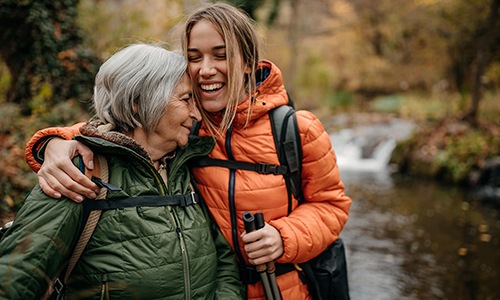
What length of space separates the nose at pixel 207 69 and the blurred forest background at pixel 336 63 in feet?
0.86

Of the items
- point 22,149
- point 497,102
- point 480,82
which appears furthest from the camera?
point 497,102

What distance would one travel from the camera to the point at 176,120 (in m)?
1.97

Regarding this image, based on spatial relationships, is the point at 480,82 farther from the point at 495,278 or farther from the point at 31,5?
the point at 31,5

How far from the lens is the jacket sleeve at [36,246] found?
1.52 meters

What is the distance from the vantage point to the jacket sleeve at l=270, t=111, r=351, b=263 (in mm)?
2139

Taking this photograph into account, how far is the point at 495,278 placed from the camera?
5785mm

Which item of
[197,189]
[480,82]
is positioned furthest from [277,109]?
[480,82]

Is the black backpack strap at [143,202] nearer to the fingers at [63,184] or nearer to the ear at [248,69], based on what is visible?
the fingers at [63,184]

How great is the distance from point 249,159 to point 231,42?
61 centimetres

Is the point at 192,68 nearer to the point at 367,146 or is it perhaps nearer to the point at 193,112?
the point at 193,112

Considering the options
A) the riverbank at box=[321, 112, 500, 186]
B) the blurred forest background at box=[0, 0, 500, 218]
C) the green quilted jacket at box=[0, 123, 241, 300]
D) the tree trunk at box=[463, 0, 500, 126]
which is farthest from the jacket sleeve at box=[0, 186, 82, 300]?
the tree trunk at box=[463, 0, 500, 126]

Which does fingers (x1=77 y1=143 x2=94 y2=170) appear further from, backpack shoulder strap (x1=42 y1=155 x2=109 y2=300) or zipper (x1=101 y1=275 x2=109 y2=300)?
zipper (x1=101 y1=275 x2=109 y2=300)

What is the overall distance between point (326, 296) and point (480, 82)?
13.0m

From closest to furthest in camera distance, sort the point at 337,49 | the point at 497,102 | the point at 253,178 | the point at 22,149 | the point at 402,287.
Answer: the point at 253,178 → the point at 22,149 → the point at 402,287 → the point at 497,102 → the point at 337,49
